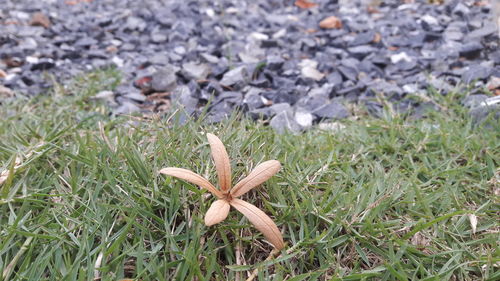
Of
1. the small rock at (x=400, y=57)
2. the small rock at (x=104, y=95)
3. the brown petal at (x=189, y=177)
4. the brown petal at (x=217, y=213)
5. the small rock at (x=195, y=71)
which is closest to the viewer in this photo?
the brown petal at (x=217, y=213)

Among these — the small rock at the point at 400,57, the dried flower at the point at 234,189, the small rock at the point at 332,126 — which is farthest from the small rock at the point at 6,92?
the small rock at the point at 400,57

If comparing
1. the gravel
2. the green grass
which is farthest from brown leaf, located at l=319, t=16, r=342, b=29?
the green grass

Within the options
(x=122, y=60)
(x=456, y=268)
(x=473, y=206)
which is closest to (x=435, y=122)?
(x=473, y=206)

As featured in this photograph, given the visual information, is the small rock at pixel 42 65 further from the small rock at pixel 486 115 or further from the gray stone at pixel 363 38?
the small rock at pixel 486 115

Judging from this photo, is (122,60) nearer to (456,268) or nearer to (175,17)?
(175,17)

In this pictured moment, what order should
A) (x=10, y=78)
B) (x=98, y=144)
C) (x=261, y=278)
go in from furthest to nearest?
(x=10, y=78) < (x=98, y=144) < (x=261, y=278)

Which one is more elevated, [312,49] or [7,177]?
[7,177]
